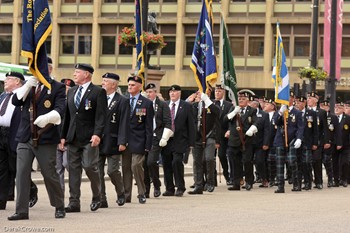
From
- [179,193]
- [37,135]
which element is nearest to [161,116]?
[179,193]

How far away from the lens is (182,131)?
1919 centimetres

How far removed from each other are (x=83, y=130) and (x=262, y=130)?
968 centimetres

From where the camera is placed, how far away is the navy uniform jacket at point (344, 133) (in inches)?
1005

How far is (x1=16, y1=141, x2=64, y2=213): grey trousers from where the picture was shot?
41.2ft

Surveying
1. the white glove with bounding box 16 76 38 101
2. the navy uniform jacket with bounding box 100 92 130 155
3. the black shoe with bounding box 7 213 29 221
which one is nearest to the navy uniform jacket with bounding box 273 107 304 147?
the navy uniform jacket with bounding box 100 92 130 155

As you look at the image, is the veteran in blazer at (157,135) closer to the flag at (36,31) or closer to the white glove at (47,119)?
the flag at (36,31)

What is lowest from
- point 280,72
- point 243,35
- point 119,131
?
point 119,131

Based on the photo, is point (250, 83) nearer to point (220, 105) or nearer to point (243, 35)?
point (243, 35)

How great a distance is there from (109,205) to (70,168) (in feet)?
5.80

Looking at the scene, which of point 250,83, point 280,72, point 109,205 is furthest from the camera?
point 250,83

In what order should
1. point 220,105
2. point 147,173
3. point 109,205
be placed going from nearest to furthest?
point 109,205 < point 147,173 < point 220,105

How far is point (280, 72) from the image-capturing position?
23.5 metres

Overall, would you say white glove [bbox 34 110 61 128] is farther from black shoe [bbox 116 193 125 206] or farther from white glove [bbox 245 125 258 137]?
white glove [bbox 245 125 258 137]

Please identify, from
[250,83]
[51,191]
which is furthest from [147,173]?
[250,83]
